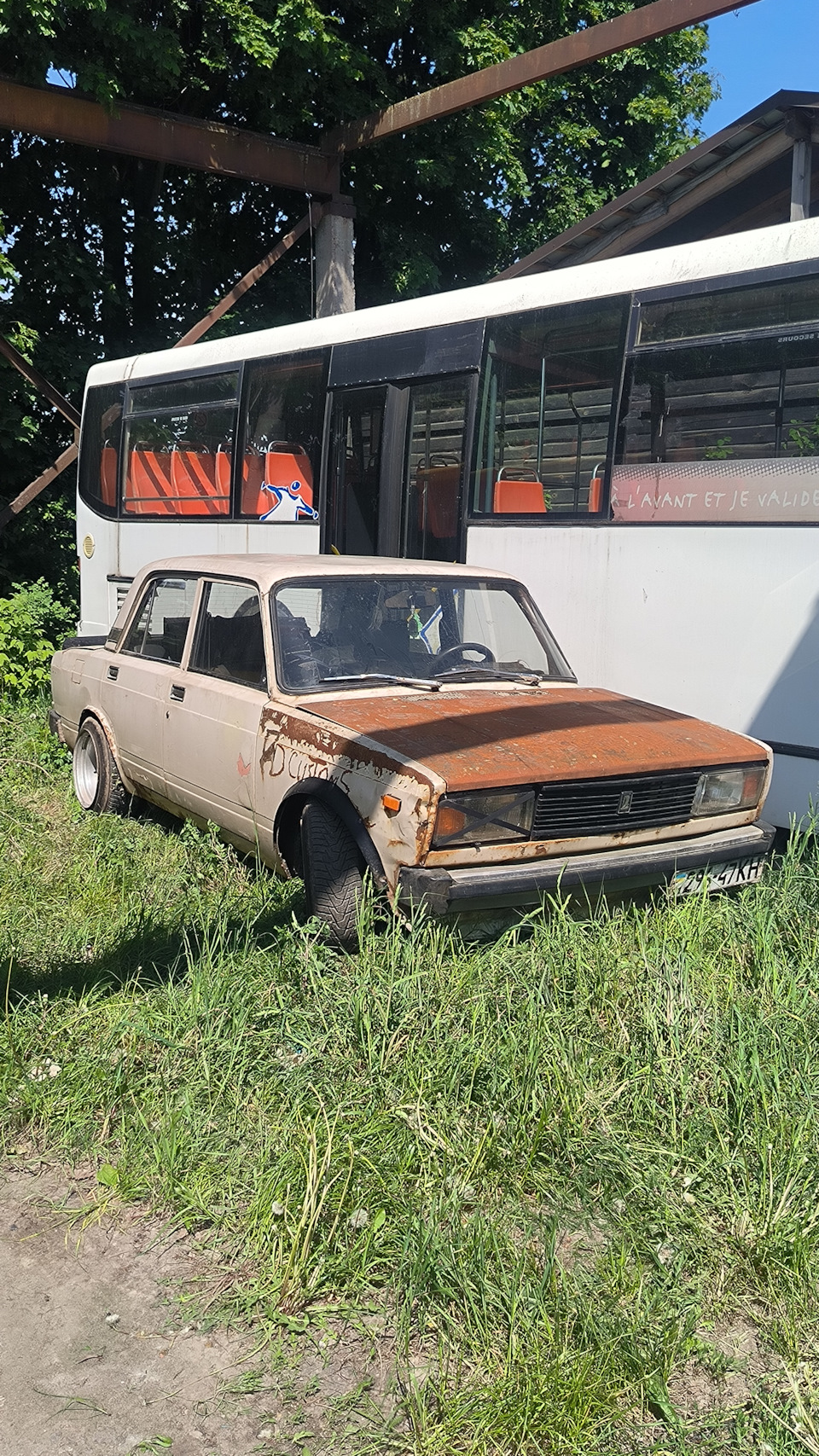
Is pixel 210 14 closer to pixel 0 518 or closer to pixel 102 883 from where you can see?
Result: pixel 0 518

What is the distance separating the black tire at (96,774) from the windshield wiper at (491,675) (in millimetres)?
2134

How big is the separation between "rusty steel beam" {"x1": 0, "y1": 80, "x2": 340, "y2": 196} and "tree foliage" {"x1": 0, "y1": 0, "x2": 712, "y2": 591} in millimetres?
281

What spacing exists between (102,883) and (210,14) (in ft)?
40.4

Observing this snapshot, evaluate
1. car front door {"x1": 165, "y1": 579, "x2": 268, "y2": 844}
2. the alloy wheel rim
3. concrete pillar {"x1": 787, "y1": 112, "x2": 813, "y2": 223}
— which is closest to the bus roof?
car front door {"x1": 165, "y1": 579, "x2": 268, "y2": 844}

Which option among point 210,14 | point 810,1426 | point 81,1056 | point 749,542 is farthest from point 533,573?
point 210,14

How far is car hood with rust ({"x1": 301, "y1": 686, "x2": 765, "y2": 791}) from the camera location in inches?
171

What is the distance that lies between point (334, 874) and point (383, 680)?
1056 mm

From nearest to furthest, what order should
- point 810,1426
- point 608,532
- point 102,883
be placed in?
point 810,1426
point 102,883
point 608,532

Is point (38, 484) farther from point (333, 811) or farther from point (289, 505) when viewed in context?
point (333, 811)

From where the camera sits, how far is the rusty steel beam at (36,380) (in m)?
13.7

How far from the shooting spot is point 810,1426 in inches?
94.7

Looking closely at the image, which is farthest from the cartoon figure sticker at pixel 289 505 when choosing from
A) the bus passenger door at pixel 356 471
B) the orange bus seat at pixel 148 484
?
the orange bus seat at pixel 148 484

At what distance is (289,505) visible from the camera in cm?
957

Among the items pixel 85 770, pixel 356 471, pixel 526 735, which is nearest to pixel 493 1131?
pixel 526 735
